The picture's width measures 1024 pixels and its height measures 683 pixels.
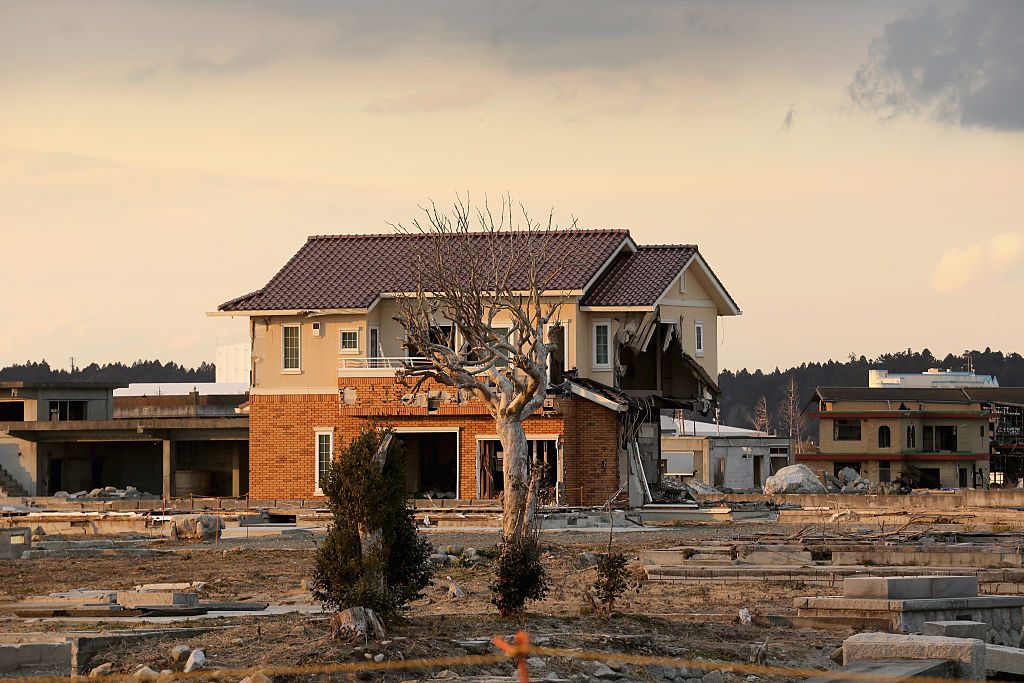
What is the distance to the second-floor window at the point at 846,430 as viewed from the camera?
70.2 metres

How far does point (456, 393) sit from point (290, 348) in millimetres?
6481

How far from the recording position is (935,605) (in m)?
14.9

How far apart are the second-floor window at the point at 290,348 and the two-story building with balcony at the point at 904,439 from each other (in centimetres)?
3454

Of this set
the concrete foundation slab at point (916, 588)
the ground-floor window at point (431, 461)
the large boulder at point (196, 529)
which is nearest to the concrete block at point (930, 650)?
the concrete foundation slab at point (916, 588)

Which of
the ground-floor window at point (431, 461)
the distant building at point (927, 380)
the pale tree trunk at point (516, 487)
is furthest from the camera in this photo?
the distant building at point (927, 380)

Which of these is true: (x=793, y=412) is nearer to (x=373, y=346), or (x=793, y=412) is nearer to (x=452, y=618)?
(x=373, y=346)

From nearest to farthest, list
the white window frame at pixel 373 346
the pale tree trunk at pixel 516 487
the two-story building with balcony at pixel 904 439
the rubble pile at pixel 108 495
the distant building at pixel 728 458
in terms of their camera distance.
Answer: the pale tree trunk at pixel 516 487
the white window frame at pixel 373 346
the rubble pile at pixel 108 495
the distant building at pixel 728 458
the two-story building with balcony at pixel 904 439

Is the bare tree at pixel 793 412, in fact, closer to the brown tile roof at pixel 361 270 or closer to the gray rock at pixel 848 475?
the gray rock at pixel 848 475

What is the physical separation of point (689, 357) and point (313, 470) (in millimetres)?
12639

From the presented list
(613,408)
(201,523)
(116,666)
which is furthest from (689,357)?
(116,666)

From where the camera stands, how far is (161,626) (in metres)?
15.6

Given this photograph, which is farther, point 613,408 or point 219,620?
point 613,408

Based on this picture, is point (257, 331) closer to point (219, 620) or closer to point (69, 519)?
point (69, 519)

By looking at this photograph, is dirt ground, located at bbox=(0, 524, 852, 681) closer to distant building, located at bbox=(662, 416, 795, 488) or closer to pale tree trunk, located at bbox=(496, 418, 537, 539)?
pale tree trunk, located at bbox=(496, 418, 537, 539)
